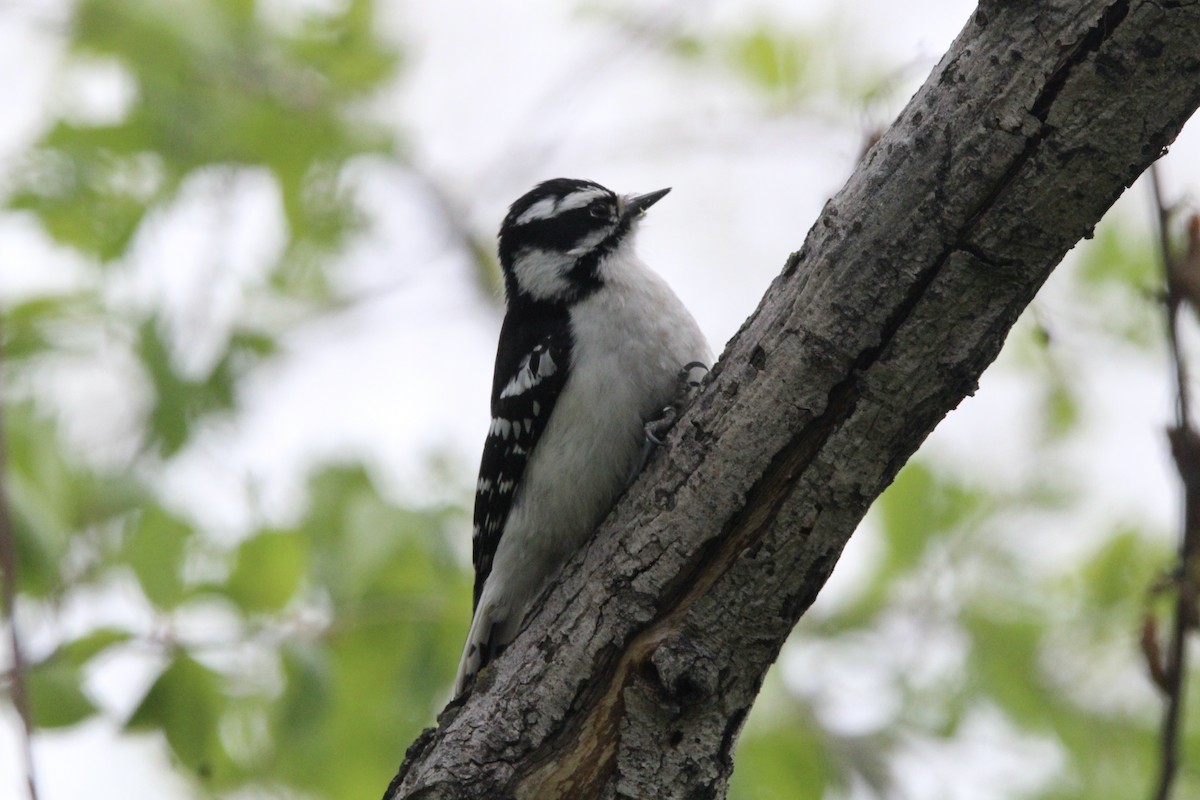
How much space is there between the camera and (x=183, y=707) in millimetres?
5227

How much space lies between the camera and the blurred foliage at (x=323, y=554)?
5746 mm

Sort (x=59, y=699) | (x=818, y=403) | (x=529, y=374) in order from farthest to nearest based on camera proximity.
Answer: (x=529, y=374) < (x=59, y=699) < (x=818, y=403)

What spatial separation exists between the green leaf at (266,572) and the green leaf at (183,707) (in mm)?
578

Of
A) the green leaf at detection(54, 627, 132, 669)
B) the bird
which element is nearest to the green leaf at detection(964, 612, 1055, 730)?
the bird

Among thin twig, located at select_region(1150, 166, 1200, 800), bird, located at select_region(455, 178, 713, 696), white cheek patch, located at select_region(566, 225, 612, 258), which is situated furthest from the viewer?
white cheek patch, located at select_region(566, 225, 612, 258)

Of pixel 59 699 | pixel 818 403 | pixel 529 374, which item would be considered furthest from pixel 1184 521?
pixel 59 699

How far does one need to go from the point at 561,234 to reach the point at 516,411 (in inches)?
43.4

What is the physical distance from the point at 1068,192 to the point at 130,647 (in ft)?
13.6

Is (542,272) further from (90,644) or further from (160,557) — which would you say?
(90,644)

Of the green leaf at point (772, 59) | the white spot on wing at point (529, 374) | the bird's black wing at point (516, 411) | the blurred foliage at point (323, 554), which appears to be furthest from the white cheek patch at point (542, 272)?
the green leaf at point (772, 59)

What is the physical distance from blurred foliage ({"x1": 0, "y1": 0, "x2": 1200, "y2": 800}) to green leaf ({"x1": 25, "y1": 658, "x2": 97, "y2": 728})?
12 millimetres

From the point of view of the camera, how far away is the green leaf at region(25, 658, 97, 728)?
5164mm

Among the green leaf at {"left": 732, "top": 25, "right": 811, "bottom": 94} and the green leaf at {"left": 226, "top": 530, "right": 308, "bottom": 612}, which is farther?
the green leaf at {"left": 732, "top": 25, "right": 811, "bottom": 94}

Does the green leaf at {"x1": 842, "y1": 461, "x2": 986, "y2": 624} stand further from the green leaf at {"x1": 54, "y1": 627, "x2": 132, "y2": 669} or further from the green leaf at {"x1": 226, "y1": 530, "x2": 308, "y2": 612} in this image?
the green leaf at {"x1": 54, "y1": 627, "x2": 132, "y2": 669}
